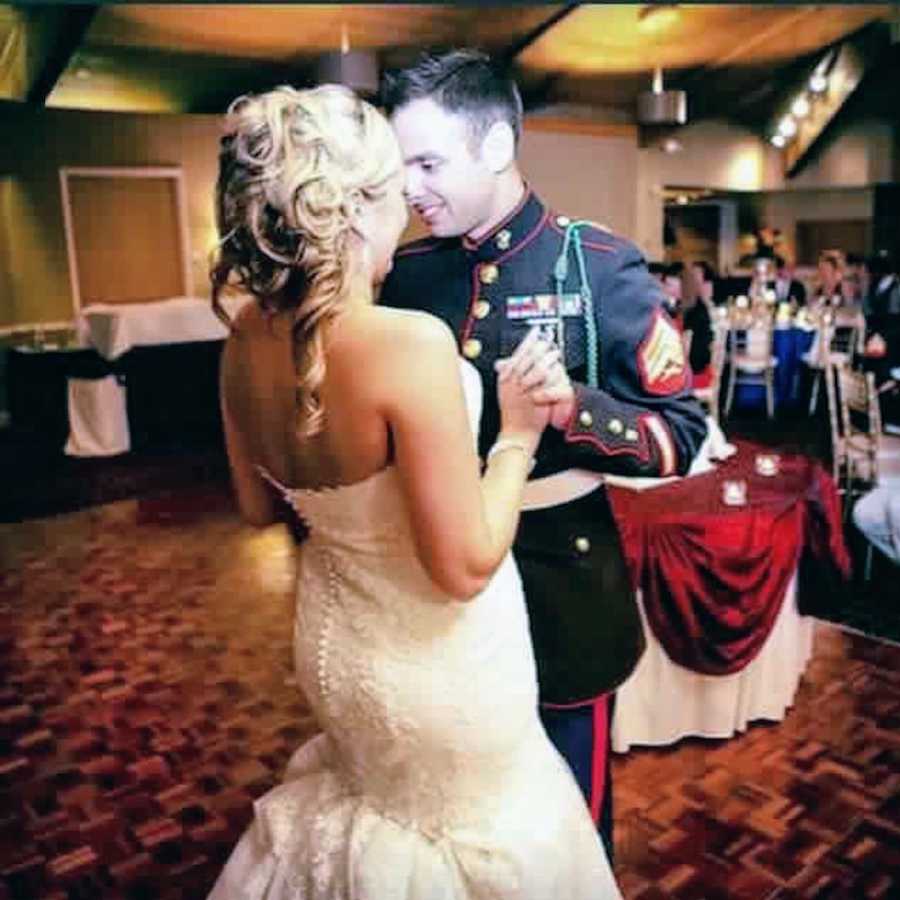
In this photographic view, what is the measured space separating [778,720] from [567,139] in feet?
31.2

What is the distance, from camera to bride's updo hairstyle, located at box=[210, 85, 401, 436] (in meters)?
0.97

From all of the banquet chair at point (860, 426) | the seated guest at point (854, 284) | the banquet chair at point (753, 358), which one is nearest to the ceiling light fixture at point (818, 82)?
the seated guest at point (854, 284)

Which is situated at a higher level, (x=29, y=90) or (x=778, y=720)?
(x=29, y=90)

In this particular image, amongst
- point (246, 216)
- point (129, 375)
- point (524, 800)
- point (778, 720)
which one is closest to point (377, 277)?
point (246, 216)

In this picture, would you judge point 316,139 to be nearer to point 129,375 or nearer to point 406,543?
point 406,543

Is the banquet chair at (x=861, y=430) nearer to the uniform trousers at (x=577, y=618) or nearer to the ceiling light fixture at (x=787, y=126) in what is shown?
the uniform trousers at (x=577, y=618)

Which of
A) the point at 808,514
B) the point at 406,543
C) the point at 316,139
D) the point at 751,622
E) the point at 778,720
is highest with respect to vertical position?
the point at 316,139

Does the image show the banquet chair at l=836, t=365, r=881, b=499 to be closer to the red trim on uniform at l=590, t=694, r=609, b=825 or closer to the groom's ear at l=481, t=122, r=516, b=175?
the red trim on uniform at l=590, t=694, r=609, b=825

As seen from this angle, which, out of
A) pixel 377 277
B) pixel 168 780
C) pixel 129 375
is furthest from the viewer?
pixel 129 375

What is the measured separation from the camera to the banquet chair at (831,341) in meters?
7.58

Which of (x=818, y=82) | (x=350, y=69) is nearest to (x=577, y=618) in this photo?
(x=350, y=69)

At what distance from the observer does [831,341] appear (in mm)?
7715

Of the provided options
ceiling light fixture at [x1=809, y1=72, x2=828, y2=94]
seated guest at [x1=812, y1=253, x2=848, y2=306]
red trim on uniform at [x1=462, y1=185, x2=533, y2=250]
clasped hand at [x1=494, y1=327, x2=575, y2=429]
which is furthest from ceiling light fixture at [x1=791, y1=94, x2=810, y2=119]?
clasped hand at [x1=494, y1=327, x2=575, y2=429]

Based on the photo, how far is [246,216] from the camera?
3.26 ft
